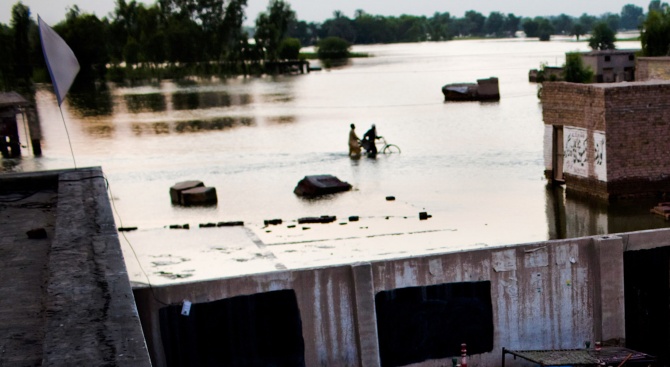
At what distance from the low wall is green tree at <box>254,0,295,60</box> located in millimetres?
141286

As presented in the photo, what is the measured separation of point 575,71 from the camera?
54812 mm

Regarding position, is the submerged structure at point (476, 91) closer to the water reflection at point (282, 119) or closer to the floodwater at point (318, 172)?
the floodwater at point (318, 172)

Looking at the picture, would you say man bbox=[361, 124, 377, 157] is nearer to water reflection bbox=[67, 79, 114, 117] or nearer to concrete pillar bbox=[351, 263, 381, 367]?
concrete pillar bbox=[351, 263, 381, 367]

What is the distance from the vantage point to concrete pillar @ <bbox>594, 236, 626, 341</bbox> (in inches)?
448

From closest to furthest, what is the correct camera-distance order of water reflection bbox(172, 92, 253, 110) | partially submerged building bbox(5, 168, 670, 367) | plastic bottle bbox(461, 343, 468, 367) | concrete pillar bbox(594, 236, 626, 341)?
partially submerged building bbox(5, 168, 670, 367)
plastic bottle bbox(461, 343, 468, 367)
concrete pillar bbox(594, 236, 626, 341)
water reflection bbox(172, 92, 253, 110)

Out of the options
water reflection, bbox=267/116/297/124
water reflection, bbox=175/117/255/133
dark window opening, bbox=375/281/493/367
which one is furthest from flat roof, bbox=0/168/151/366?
water reflection, bbox=267/116/297/124

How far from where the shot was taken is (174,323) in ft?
33.6

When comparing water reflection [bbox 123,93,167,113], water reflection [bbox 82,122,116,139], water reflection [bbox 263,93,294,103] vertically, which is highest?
water reflection [bbox 82,122,116,139]

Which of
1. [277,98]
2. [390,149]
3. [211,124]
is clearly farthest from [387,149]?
Answer: [277,98]

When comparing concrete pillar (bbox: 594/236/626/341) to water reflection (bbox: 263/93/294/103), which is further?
water reflection (bbox: 263/93/294/103)

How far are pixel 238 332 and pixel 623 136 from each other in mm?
14886

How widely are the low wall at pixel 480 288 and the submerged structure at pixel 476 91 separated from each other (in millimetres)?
61109

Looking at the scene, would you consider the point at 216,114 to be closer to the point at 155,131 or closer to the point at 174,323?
the point at 155,131

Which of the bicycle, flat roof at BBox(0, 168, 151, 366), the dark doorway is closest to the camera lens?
flat roof at BBox(0, 168, 151, 366)
